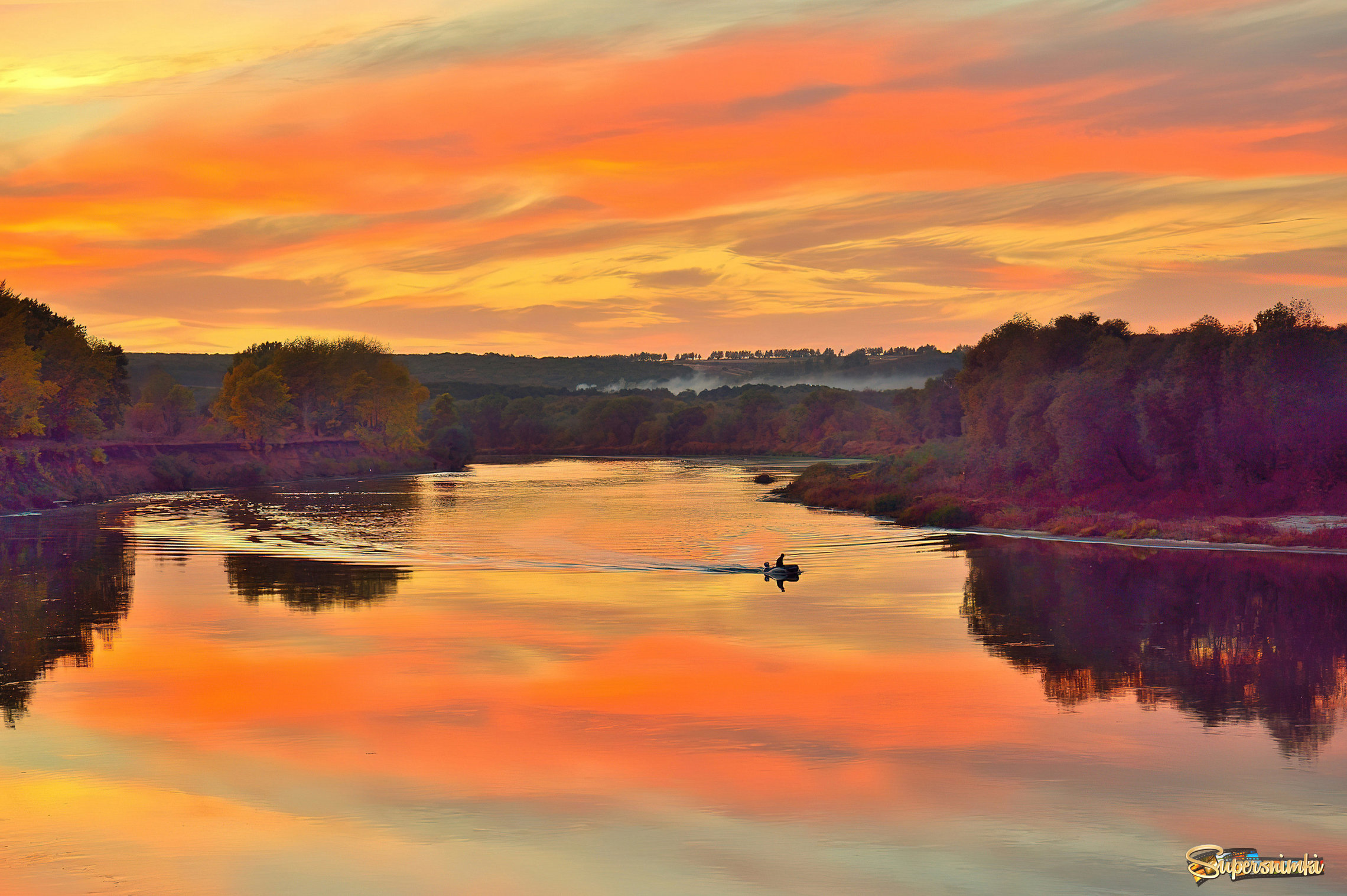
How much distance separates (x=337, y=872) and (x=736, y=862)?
14.3 ft

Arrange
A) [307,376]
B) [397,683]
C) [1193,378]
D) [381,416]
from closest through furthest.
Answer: [397,683] < [1193,378] < [307,376] < [381,416]

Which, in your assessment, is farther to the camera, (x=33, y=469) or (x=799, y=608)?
(x=33, y=469)

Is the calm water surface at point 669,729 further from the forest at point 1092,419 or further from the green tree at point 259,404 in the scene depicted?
the green tree at point 259,404

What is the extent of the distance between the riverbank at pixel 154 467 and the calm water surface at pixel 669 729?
40.6 m

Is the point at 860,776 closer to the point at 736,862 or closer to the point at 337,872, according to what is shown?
the point at 736,862

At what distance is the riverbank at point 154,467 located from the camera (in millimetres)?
79750

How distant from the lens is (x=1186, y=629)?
2998 centimetres

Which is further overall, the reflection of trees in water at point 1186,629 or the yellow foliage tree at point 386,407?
the yellow foliage tree at point 386,407

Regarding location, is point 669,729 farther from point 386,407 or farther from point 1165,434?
point 386,407

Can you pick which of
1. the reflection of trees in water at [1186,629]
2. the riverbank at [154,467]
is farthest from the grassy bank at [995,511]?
the riverbank at [154,467]

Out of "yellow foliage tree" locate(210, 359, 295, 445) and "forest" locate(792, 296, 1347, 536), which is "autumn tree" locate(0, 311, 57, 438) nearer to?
"yellow foliage tree" locate(210, 359, 295, 445)

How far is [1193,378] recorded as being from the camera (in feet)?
194

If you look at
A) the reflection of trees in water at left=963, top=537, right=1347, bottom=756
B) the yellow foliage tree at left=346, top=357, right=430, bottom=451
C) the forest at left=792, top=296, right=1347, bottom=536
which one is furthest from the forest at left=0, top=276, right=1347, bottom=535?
the yellow foliage tree at left=346, top=357, right=430, bottom=451

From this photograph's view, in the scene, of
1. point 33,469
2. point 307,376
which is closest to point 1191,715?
point 33,469
